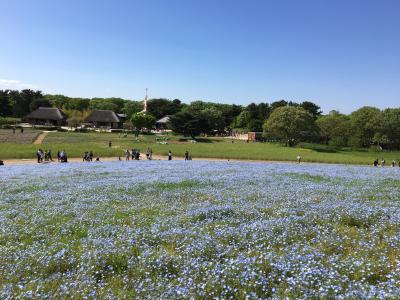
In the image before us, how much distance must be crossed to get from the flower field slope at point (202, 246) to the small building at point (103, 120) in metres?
118

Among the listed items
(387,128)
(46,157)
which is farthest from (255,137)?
(46,157)

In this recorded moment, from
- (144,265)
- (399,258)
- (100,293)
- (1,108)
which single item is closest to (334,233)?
(399,258)

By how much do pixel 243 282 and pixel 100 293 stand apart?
98.0 inches

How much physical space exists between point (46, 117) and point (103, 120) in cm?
2006

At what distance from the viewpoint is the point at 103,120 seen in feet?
422

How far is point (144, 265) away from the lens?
22.8 ft

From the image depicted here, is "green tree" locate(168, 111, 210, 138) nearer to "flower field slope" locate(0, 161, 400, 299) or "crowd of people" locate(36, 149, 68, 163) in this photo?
"crowd of people" locate(36, 149, 68, 163)

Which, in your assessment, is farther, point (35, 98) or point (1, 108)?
point (35, 98)

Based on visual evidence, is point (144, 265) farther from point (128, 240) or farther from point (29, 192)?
point (29, 192)

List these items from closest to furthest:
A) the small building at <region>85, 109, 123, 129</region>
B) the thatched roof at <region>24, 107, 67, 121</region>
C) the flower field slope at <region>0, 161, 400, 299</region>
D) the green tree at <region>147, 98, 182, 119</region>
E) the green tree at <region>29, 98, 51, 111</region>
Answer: the flower field slope at <region>0, 161, 400, 299</region>, the thatched roof at <region>24, 107, 67, 121</region>, the small building at <region>85, 109, 123, 129</region>, the green tree at <region>29, 98, 51, 111</region>, the green tree at <region>147, 98, 182, 119</region>

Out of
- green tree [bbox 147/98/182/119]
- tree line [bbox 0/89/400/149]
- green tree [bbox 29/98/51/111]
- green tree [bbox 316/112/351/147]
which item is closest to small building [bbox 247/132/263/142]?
tree line [bbox 0/89/400/149]

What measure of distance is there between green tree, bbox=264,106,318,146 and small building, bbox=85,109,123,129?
65.0m

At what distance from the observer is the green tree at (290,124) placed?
8400cm

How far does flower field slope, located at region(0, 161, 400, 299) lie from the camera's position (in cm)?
596
